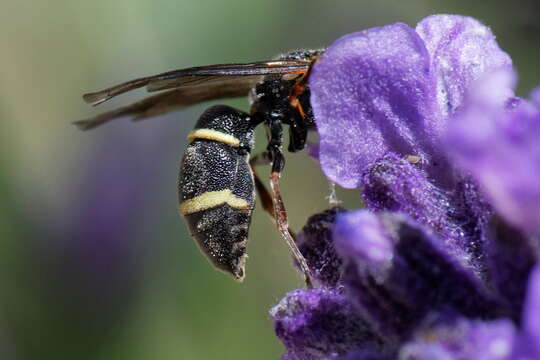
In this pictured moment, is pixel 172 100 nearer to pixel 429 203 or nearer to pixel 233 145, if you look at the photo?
pixel 233 145

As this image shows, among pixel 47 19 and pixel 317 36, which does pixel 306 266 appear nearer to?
pixel 317 36

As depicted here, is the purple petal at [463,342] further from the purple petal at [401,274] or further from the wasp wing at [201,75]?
the wasp wing at [201,75]

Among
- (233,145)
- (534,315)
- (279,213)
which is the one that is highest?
(233,145)

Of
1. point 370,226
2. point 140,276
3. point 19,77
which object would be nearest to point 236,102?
point 140,276

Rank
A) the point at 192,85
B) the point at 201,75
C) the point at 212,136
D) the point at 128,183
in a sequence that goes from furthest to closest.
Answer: the point at 128,183 → the point at 212,136 → the point at 192,85 → the point at 201,75

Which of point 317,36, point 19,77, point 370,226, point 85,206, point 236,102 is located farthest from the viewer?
point 19,77

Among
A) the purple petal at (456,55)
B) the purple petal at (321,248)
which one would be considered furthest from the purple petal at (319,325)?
the purple petal at (456,55)

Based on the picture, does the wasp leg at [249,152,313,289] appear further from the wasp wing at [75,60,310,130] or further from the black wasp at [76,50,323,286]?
the wasp wing at [75,60,310,130]

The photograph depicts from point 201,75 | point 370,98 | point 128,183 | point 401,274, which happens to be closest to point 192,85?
point 201,75
